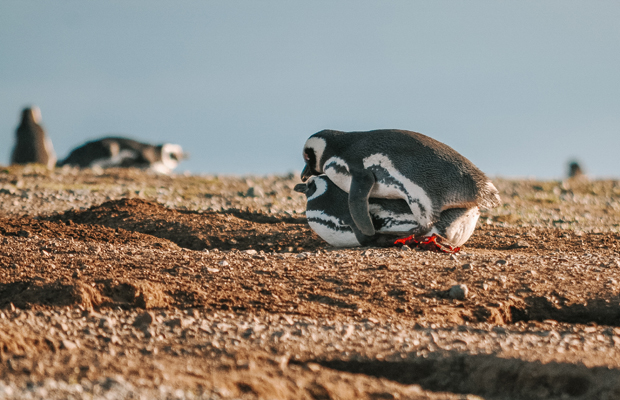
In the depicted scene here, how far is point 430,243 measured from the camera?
20.5ft

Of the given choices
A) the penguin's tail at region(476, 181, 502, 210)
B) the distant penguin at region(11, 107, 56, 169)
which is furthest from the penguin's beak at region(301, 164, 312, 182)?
the distant penguin at region(11, 107, 56, 169)

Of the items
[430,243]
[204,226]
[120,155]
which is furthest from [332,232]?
[120,155]

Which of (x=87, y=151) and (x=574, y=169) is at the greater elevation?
(x=87, y=151)

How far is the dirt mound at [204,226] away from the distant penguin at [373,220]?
1.39 feet

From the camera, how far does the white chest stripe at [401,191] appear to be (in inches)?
242

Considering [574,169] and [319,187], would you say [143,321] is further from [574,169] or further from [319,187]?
[574,169]

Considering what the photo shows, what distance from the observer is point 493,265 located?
18.2 feet

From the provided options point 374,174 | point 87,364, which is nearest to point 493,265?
point 374,174

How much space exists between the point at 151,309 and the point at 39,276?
1055 millimetres

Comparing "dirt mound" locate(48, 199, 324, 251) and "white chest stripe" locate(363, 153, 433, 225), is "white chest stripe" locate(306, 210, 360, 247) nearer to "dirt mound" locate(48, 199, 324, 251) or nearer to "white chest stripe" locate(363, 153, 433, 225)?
"dirt mound" locate(48, 199, 324, 251)

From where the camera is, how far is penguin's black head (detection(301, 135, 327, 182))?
695cm

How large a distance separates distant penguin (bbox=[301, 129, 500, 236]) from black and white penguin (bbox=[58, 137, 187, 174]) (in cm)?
1823

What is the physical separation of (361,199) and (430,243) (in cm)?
81

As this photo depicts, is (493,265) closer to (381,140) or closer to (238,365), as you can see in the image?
(381,140)
